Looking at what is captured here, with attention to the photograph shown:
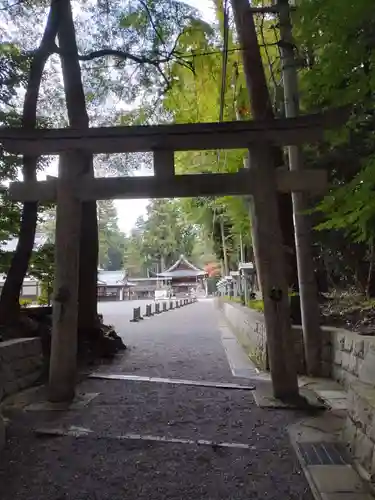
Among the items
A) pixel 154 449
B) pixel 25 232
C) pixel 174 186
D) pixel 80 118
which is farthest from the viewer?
pixel 80 118

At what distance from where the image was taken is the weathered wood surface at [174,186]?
512 centimetres

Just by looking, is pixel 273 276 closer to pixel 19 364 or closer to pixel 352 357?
pixel 352 357

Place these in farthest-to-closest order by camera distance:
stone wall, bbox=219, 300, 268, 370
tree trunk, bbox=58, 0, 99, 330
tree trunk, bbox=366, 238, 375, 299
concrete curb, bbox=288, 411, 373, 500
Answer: tree trunk, bbox=58, 0, 99, 330, tree trunk, bbox=366, 238, 375, 299, stone wall, bbox=219, 300, 268, 370, concrete curb, bbox=288, 411, 373, 500

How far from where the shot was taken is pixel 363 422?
10.5 ft

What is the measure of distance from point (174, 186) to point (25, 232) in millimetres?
2987

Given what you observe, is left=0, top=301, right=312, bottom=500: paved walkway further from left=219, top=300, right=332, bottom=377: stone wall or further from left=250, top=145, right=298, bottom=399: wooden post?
left=219, top=300, right=332, bottom=377: stone wall

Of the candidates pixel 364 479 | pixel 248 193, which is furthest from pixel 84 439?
pixel 248 193

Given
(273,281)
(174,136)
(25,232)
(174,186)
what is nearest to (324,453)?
(273,281)

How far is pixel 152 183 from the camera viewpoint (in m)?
5.20

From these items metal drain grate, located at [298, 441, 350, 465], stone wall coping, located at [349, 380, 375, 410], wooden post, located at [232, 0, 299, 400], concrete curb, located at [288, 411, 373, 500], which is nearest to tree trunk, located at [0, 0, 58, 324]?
wooden post, located at [232, 0, 299, 400]

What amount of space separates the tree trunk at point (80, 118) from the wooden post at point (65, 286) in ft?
9.29

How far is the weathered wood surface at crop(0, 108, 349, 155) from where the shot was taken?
4941mm

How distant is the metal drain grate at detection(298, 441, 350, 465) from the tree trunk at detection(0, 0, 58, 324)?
4.97 meters

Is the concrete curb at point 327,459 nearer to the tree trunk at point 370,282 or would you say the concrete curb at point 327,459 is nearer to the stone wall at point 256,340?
the stone wall at point 256,340
